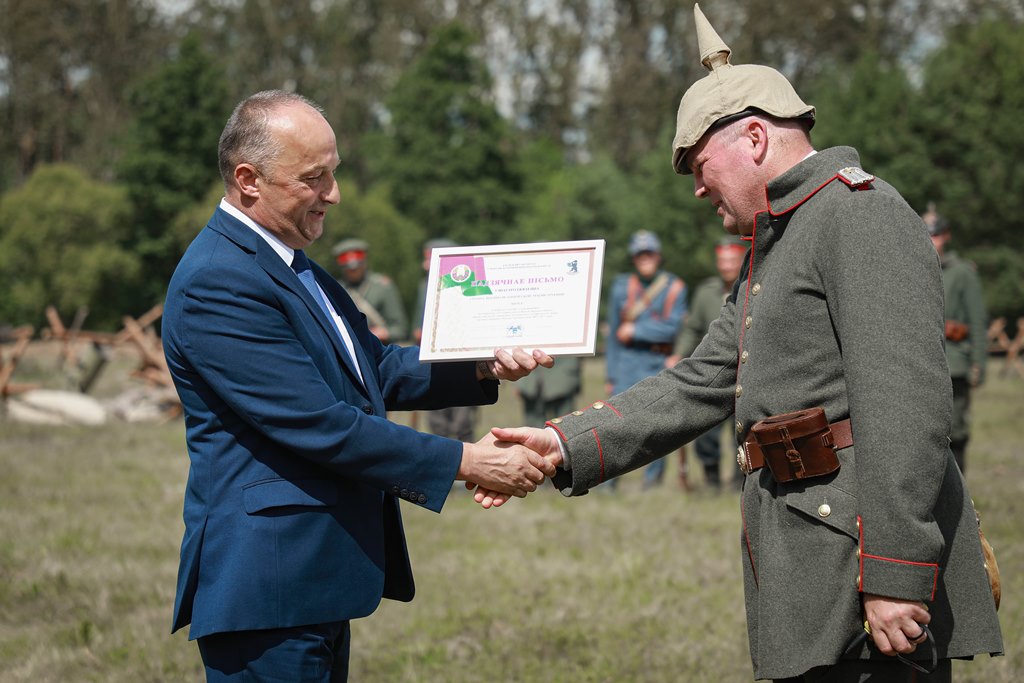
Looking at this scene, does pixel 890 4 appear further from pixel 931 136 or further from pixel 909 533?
pixel 909 533

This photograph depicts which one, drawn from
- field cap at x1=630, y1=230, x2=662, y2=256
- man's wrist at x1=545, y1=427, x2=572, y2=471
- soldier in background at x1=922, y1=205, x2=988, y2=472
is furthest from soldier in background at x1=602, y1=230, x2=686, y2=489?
man's wrist at x1=545, y1=427, x2=572, y2=471

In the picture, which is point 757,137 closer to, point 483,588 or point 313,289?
point 313,289

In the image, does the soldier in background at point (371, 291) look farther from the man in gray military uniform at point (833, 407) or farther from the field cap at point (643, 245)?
the man in gray military uniform at point (833, 407)

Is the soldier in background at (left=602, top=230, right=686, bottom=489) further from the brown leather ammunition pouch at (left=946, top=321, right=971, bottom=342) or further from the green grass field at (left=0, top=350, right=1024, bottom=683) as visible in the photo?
the brown leather ammunition pouch at (left=946, top=321, right=971, bottom=342)

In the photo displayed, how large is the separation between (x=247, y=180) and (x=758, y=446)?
1716 mm

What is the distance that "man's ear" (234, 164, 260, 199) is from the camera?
3359mm

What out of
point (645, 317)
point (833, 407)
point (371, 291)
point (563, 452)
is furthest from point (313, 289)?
point (371, 291)

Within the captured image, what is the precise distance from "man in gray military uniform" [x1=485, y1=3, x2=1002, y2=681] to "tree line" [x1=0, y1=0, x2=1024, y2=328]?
31.1m

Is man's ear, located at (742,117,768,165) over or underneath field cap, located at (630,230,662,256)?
underneath

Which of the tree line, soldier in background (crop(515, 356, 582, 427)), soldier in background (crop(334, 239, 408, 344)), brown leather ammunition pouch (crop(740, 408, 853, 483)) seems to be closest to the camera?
brown leather ammunition pouch (crop(740, 408, 853, 483))

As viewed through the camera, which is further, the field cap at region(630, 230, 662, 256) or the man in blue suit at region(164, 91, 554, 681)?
the field cap at region(630, 230, 662, 256)

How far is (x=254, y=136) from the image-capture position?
3.34 meters

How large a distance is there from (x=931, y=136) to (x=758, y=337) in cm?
3442

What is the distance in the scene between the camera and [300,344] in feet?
10.7
